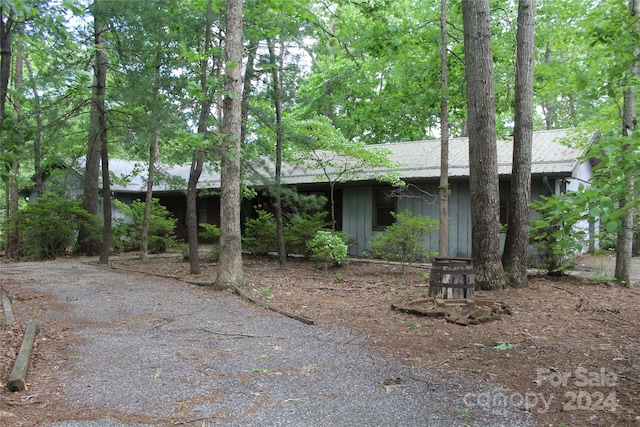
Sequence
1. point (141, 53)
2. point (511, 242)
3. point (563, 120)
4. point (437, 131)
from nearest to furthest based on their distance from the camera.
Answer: point (511, 242)
point (141, 53)
point (437, 131)
point (563, 120)

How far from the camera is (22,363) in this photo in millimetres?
3842

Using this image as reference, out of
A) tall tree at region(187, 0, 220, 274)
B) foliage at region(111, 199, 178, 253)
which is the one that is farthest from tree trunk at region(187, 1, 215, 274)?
foliage at region(111, 199, 178, 253)

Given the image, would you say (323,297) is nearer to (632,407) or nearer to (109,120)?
(632,407)

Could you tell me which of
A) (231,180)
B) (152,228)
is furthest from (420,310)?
(152,228)

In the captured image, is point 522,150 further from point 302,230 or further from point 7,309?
point 7,309

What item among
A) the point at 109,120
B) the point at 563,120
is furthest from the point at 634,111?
the point at 563,120

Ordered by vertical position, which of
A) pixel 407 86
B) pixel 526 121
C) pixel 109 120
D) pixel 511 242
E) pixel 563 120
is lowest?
pixel 511 242

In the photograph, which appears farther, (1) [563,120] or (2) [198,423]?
(1) [563,120]

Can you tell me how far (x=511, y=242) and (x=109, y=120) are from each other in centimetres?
1038

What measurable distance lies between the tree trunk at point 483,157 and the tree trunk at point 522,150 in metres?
0.80

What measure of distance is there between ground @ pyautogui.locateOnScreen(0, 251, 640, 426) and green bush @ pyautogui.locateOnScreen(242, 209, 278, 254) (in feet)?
13.1

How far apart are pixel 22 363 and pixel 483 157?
7.11 meters

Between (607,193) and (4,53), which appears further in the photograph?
(4,53)

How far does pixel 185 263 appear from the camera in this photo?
13.2m
